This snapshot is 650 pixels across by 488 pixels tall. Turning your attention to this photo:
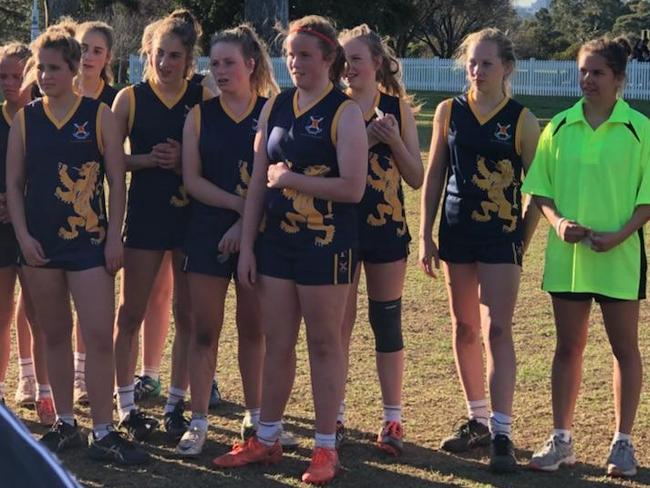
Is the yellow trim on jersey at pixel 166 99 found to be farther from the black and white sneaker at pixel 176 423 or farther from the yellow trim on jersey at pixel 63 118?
the black and white sneaker at pixel 176 423

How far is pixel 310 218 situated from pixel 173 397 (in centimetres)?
151

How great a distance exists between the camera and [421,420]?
6367 millimetres

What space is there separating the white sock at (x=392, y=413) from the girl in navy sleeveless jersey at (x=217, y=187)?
0.84 meters

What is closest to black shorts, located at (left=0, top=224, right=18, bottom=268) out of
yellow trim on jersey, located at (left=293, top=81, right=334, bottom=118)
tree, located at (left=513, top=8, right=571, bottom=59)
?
yellow trim on jersey, located at (left=293, top=81, right=334, bottom=118)

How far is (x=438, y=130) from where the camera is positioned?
589 centimetres

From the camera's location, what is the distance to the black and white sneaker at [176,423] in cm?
602

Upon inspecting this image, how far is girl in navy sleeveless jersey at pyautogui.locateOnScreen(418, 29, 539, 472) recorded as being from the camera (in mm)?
5641

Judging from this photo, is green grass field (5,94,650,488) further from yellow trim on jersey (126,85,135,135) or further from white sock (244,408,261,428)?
yellow trim on jersey (126,85,135,135)

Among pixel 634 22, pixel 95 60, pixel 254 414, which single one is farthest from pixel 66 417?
pixel 634 22

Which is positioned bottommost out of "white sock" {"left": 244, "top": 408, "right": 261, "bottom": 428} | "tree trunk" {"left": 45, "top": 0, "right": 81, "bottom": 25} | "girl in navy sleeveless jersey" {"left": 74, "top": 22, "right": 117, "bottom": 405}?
"white sock" {"left": 244, "top": 408, "right": 261, "bottom": 428}

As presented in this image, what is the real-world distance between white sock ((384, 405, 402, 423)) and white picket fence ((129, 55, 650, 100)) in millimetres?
29400

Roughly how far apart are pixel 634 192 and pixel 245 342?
201cm

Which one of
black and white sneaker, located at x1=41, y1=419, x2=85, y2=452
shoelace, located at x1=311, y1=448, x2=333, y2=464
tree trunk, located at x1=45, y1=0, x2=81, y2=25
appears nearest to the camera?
shoelace, located at x1=311, y1=448, x2=333, y2=464

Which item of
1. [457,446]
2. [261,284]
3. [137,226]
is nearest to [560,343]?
[457,446]
